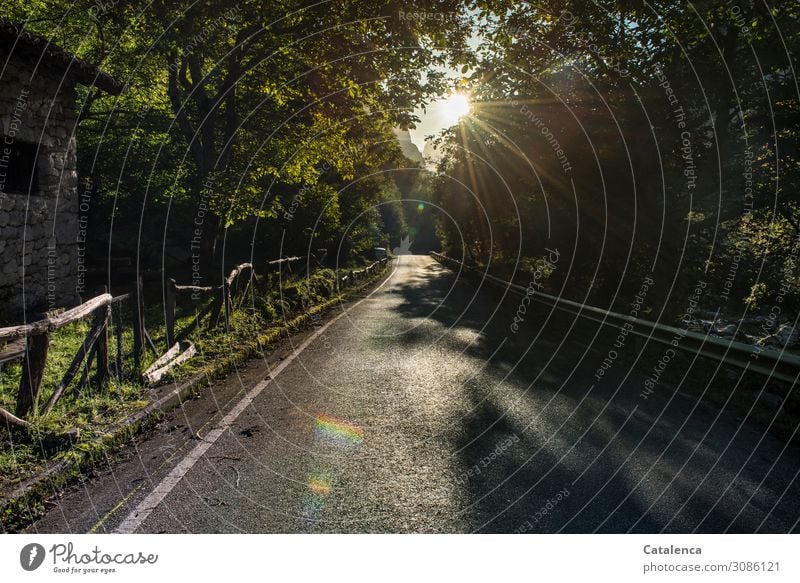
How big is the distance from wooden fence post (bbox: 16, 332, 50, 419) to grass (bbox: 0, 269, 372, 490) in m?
→ 0.16

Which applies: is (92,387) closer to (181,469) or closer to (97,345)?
(97,345)

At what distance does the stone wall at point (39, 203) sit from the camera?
30.7 ft

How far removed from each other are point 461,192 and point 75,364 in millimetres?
36099

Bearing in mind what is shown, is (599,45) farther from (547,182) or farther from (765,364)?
(765,364)

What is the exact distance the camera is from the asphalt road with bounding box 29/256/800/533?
3.54m

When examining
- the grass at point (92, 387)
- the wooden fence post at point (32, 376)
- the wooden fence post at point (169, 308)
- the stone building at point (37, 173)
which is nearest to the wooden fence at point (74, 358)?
the wooden fence post at point (32, 376)

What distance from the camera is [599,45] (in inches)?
516

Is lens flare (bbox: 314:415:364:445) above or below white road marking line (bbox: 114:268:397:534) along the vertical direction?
above

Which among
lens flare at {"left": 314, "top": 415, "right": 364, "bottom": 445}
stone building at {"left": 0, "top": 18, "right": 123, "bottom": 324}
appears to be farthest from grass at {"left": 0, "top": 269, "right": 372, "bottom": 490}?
lens flare at {"left": 314, "top": 415, "right": 364, "bottom": 445}

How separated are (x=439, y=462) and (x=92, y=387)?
4.38 metres

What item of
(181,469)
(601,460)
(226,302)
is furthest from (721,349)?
(226,302)

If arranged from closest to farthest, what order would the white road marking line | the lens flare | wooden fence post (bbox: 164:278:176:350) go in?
the white road marking line, the lens flare, wooden fence post (bbox: 164:278:176:350)

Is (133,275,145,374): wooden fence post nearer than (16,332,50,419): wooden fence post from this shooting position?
No

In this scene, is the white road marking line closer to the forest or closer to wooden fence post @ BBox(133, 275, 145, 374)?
wooden fence post @ BBox(133, 275, 145, 374)
